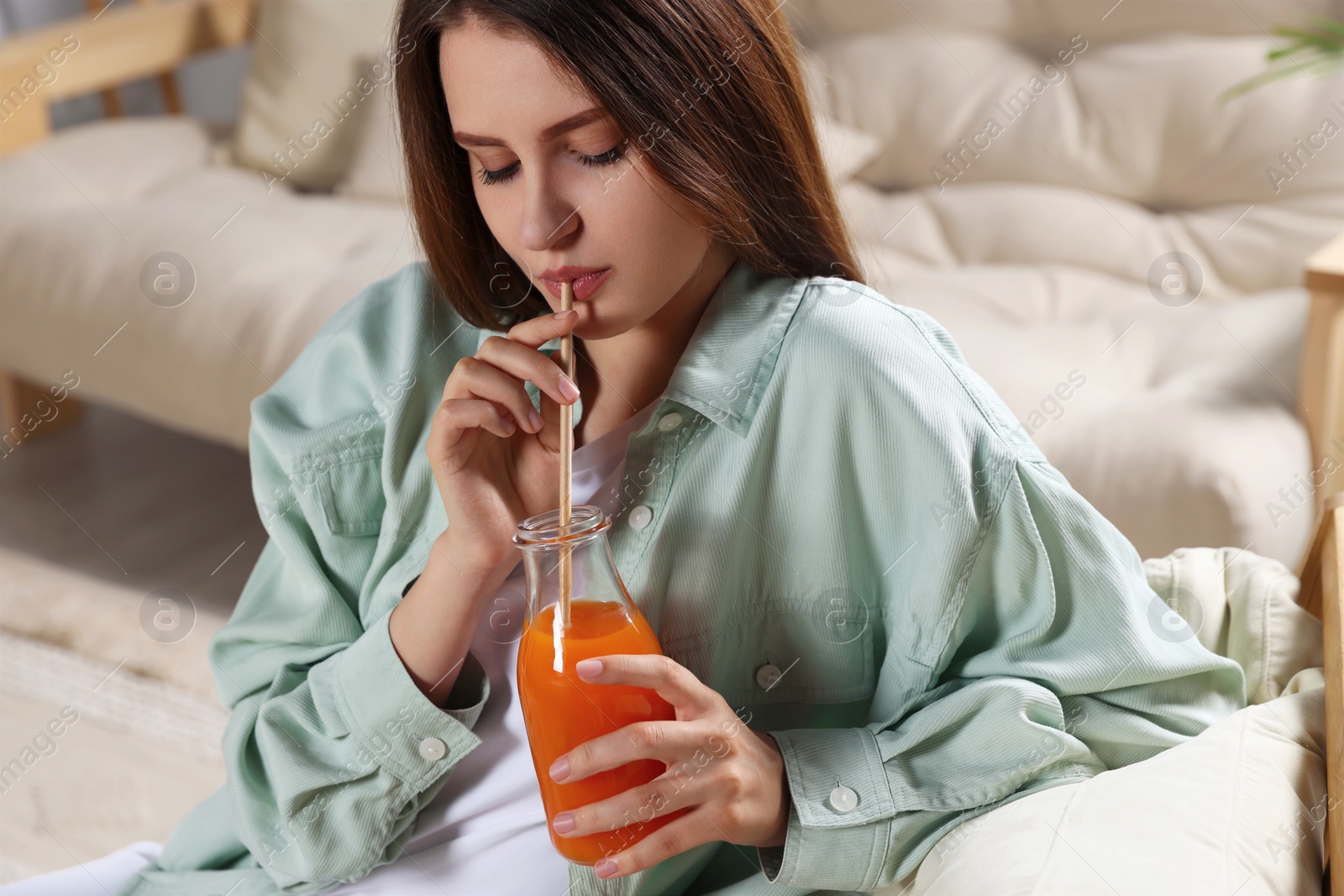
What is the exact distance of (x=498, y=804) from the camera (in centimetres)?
98

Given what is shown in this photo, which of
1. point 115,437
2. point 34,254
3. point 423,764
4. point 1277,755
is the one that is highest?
point 1277,755

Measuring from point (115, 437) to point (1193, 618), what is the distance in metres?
2.77

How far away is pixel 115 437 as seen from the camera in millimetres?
3055

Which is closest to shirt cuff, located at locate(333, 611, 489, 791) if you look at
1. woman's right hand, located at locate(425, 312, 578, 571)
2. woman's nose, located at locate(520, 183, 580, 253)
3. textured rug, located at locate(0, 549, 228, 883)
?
woman's right hand, located at locate(425, 312, 578, 571)

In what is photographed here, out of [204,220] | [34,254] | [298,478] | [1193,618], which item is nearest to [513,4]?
[298,478]

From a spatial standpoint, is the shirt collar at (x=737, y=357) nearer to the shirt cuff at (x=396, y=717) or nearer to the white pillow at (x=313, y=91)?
the shirt cuff at (x=396, y=717)

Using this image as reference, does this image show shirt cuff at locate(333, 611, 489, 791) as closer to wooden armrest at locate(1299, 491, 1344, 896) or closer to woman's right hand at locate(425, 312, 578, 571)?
woman's right hand at locate(425, 312, 578, 571)

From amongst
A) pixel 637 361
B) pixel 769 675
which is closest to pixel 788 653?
pixel 769 675

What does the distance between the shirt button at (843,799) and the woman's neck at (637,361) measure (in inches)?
13.5

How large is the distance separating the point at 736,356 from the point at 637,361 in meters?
0.11

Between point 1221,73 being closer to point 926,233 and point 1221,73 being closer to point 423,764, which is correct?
point 926,233

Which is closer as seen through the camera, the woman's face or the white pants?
the woman's face

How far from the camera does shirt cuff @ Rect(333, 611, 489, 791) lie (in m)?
0.91

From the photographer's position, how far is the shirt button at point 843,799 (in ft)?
2.67
